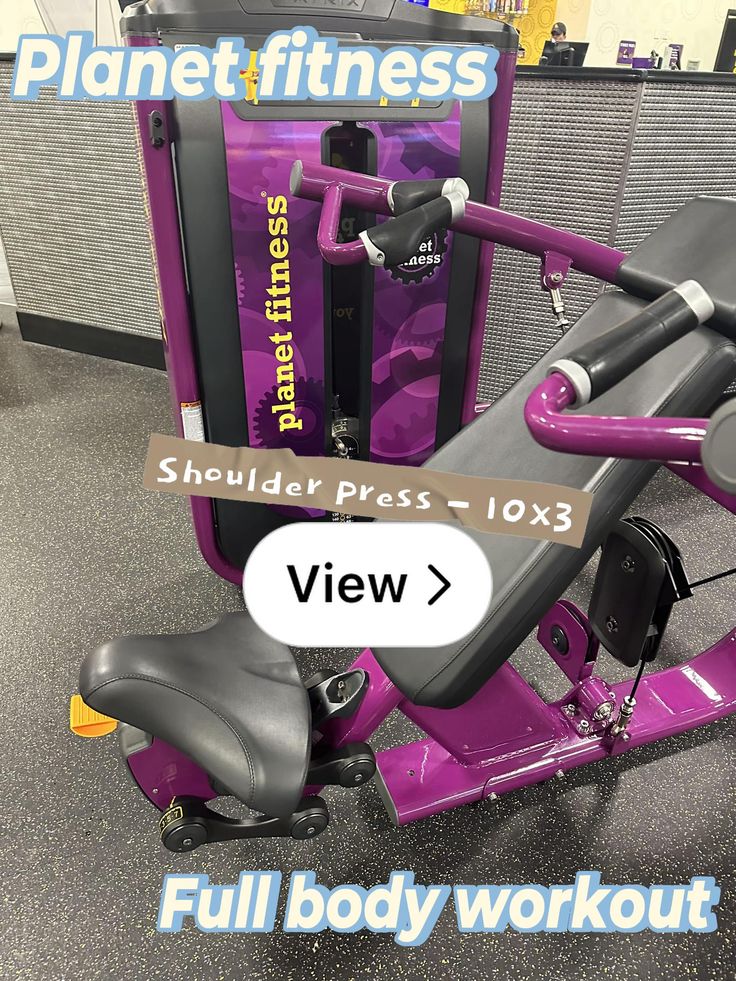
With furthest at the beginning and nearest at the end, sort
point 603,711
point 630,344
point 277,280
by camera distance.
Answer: point 277,280
point 603,711
point 630,344

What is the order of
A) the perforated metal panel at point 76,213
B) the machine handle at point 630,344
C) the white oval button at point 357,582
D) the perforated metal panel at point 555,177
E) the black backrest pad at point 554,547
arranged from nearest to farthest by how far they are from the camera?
Result: the machine handle at point 630,344
the white oval button at point 357,582
the black backrest pad at point 554,547
the perforated metal panel at point 555,177
the perforated metal panel at point 76,213

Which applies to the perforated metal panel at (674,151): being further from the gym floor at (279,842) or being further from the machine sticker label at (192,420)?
the machine sticker label at (192,420)

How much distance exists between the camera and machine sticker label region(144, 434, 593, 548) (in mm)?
700

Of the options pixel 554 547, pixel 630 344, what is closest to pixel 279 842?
pixel 554 547

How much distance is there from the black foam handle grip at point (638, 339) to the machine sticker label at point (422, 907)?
0.91 metres

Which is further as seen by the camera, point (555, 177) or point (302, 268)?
point (555, 177)

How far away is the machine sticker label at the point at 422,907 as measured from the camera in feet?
3.63

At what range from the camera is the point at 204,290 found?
131 cm

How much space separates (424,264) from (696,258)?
63cm

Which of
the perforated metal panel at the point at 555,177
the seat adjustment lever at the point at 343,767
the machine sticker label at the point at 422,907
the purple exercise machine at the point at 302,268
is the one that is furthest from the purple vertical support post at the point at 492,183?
the machine sticker label at the point at 422,907

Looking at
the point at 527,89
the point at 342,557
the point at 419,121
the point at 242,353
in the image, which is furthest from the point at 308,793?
the point at 527,89

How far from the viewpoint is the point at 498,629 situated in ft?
2.86

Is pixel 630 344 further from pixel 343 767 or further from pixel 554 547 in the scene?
pixel 343 767

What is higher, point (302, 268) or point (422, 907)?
point (302, 268)
